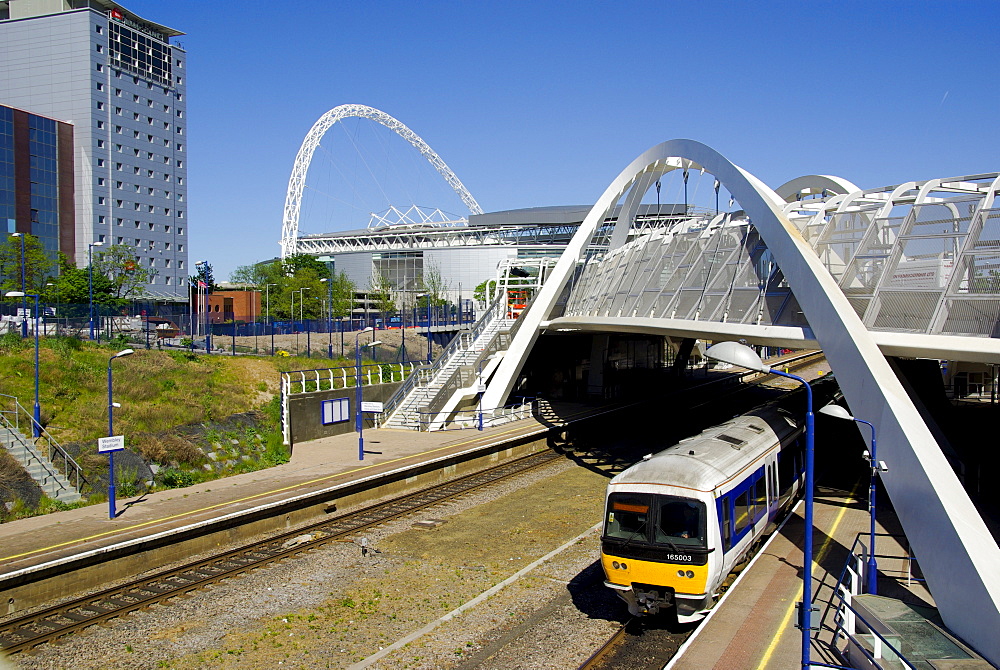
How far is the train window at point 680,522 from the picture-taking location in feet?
46.2

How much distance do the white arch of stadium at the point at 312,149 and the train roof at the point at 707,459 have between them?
11055 cm

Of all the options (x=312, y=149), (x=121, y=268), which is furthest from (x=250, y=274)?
(x=121, y=268)

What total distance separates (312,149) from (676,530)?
119 meters

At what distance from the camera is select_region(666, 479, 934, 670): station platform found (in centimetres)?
1228

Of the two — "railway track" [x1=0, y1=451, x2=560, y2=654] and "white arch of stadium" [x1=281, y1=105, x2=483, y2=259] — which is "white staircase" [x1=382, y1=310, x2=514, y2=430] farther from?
"white arch of stadium" [x1=281, y1=105, x2=483, y2=259]

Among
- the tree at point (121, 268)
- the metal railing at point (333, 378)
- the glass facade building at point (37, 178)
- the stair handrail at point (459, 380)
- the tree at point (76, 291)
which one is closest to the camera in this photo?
the metal railing at point (333, 378)

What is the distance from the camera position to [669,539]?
14.2 meters

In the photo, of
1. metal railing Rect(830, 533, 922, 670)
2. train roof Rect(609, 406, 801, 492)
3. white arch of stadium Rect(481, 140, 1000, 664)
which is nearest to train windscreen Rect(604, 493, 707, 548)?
train roof Rect(609, 406, 801, 492)

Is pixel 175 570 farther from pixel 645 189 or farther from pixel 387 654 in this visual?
pixel 645 189

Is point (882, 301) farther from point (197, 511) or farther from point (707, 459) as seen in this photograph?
→ point (197, 511)

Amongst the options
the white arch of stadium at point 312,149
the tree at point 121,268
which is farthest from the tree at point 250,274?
the tree at point 121,268

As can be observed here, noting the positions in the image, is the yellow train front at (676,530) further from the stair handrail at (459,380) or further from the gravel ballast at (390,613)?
the stair handrail at (459,380)

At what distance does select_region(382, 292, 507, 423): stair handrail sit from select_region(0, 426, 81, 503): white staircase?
16.3m

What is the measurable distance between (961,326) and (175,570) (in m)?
17.7
